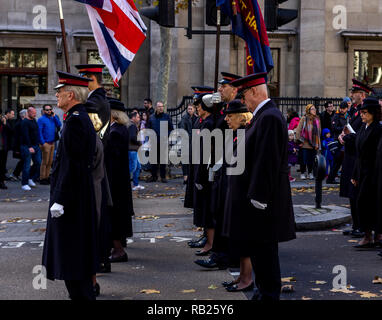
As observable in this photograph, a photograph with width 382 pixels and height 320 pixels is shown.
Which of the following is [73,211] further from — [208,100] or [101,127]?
[208,100]

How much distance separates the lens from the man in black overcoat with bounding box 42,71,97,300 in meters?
5.14

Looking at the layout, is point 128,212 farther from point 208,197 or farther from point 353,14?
point 353,14

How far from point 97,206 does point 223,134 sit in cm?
210

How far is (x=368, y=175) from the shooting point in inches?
333

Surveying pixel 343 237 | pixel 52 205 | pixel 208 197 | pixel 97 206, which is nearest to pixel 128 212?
pixel 208 197

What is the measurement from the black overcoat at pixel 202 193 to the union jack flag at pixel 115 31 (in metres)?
1.63

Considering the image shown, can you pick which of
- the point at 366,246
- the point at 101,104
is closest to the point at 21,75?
the point at 366,246

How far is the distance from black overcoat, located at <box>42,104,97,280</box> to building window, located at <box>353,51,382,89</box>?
2194cm

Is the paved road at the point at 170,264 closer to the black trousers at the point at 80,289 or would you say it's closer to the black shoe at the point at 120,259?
the black shoe at the point at 120,259

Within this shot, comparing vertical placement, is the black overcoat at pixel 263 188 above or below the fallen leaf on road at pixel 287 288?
above

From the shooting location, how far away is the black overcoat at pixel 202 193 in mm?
7652

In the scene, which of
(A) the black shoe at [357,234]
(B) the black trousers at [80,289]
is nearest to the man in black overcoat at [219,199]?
(B) the black trousers at [80,289]

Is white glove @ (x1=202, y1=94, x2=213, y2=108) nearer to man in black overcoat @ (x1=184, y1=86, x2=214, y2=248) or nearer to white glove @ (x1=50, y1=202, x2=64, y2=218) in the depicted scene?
man in black overcoat @ (x1=184, y1=86, x2=214, y2=248)

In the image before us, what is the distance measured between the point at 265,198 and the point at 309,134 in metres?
11.3
